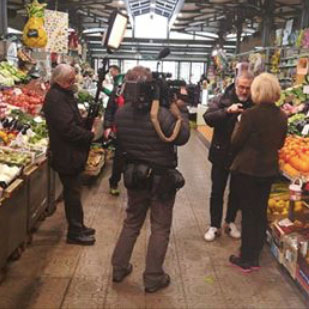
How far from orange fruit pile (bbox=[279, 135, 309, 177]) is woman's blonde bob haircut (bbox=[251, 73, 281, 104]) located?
76cm

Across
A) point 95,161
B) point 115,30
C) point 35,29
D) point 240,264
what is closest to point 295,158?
point 240,264

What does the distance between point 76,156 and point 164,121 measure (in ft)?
3.42

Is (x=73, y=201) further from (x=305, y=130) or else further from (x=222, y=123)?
(x=305, y=130)

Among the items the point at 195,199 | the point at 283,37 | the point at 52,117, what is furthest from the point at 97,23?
the point at 52,117

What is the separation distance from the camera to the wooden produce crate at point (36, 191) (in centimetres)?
345

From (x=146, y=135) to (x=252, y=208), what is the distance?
102 centimetres

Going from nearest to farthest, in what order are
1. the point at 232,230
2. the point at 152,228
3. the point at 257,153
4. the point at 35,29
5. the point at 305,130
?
the point at 152,228, the point at 257,153, the point at 232,230, the point at 305,130, the point at 35,29

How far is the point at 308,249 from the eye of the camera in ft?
9.59

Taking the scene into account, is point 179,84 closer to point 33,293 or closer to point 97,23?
point 33,293

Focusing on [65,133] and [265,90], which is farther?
[65,133]

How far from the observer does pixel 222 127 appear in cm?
354

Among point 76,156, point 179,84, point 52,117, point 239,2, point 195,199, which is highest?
point 239,2

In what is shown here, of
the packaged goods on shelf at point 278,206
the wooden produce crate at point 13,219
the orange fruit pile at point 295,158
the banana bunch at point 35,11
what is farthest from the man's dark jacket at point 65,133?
the banana bunch at point 35,11

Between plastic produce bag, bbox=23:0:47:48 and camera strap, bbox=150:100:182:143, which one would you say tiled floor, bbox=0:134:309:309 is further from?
plastic produce bag, bbox=23:0:47:48
